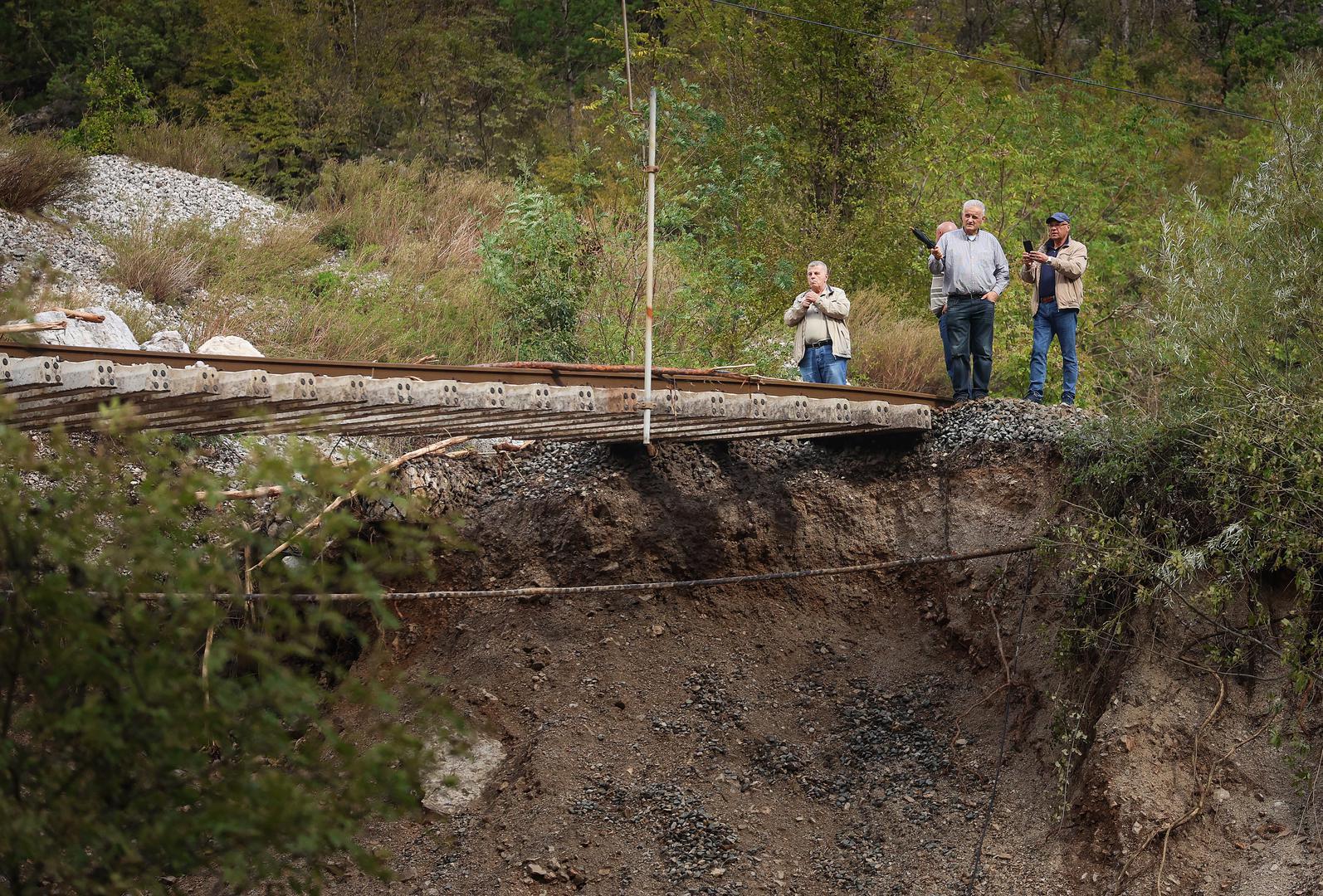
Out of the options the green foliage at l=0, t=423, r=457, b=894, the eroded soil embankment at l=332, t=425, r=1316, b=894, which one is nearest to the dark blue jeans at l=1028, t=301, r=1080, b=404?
the eroded soil embankment at l=332, t=425, r=1316, b=894

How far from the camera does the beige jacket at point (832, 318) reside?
12.3 m

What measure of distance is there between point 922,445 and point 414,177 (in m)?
11.0

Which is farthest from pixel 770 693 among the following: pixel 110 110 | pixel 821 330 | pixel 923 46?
pixel 110 110

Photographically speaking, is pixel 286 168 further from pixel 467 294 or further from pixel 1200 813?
pixel 1200 813

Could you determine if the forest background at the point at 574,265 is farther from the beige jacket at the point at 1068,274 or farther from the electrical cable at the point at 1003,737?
the beige jacket at the point at 1068,274

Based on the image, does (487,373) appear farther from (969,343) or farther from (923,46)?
(923,46)

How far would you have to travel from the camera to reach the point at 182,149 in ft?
67.8

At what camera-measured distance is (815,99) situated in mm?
19484

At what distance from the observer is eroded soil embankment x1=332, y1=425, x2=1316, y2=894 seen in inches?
396

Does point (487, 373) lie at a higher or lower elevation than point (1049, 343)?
lower

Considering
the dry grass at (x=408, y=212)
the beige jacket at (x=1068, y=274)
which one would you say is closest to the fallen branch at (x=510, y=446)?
the beige jacket at (x=1068, y=274)

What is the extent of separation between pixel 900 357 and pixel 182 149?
→ 1051 cm

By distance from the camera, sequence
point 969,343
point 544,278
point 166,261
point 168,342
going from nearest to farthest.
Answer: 1. point 969,343
2. point 168,342
3. point 544,278
4. point 166,261

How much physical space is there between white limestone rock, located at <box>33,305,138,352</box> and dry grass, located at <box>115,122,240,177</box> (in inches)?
261
